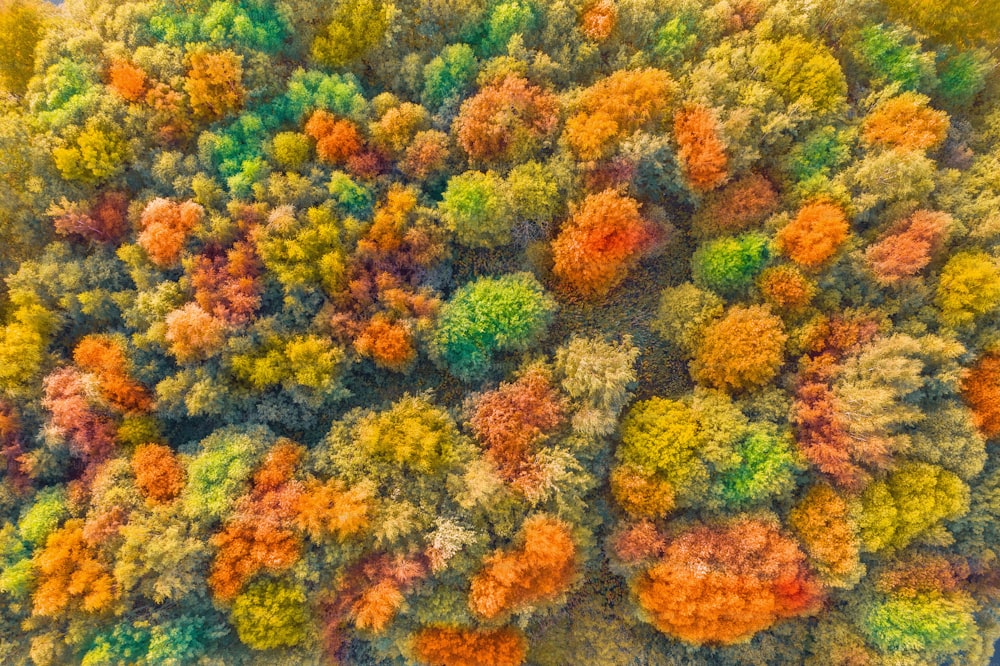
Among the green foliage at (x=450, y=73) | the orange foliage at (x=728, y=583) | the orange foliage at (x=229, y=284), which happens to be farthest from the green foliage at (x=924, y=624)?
the orange foliage at (x=229, y=284)

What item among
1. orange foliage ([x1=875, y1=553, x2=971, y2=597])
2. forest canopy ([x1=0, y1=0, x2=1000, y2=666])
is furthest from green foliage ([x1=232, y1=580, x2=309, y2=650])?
orange foliage ([x1=875, y1=553, x2=971, y2=597])

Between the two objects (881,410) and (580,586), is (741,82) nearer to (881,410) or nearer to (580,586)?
(881,410)

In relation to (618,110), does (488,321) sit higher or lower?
lower

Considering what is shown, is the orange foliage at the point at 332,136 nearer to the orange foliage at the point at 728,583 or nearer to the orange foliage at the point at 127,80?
the orange foliage at the point at 127,80

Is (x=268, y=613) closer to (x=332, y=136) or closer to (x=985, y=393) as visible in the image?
(x=332, y=136)

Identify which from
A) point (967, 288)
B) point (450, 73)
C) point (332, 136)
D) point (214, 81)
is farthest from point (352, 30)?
point (967, 288)

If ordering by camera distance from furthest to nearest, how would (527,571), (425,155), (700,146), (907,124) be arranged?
(425,155) < (907,124) < (700,146) < (527,571)
